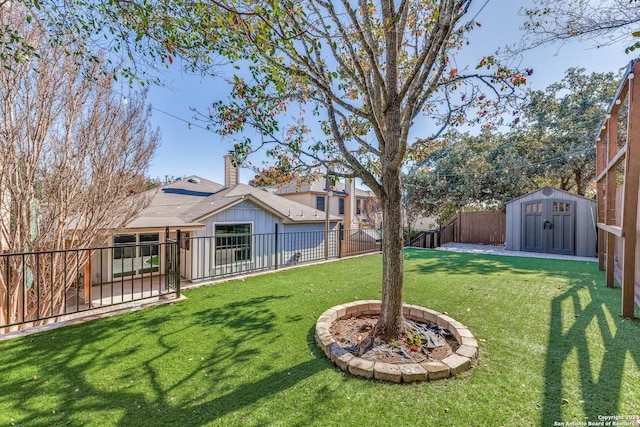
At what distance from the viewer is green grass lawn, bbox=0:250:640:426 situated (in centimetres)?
197

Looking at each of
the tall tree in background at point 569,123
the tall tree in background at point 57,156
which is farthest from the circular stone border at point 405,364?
the tall tree in background at point 569,123

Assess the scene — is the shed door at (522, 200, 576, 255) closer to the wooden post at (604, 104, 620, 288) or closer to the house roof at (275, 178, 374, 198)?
the wooden post at (604, 104, 620, 288)

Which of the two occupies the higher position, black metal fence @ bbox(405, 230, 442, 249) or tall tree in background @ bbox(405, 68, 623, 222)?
tall tree in background @ bbox(405, 68, 623, 222)

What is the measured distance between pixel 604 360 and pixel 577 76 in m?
16.0

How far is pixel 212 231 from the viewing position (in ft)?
28.6

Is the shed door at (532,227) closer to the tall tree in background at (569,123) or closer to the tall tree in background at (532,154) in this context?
the tall tree in background at (532,154)

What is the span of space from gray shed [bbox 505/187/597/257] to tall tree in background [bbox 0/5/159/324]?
12.7m

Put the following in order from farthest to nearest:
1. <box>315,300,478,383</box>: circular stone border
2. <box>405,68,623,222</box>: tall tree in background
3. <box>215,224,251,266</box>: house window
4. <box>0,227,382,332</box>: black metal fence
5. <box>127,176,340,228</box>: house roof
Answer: <box>405,68,623,222</box>: tall tree in background < <box>215,224,251,266</box>: house window < <box>127,176,340,228</box>: house roof < <box>0,227,382,332</box>: black metal fence < <box>315,300,478,383</box>: circular stone border

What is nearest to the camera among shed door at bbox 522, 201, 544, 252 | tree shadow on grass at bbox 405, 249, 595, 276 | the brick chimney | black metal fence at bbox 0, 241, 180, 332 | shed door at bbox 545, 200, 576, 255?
black metal fence at bbox 0, 241, 180, 332

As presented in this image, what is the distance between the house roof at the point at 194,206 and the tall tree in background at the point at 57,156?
116cm

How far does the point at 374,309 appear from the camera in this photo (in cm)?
405

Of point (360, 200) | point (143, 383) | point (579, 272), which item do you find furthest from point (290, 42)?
point (360, 200)

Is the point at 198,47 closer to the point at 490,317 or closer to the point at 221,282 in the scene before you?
the point at 221,282

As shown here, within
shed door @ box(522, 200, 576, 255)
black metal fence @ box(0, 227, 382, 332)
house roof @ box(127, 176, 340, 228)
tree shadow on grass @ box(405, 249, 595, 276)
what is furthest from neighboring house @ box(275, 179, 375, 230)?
shed door @ box(522, 200, 576, 255)
